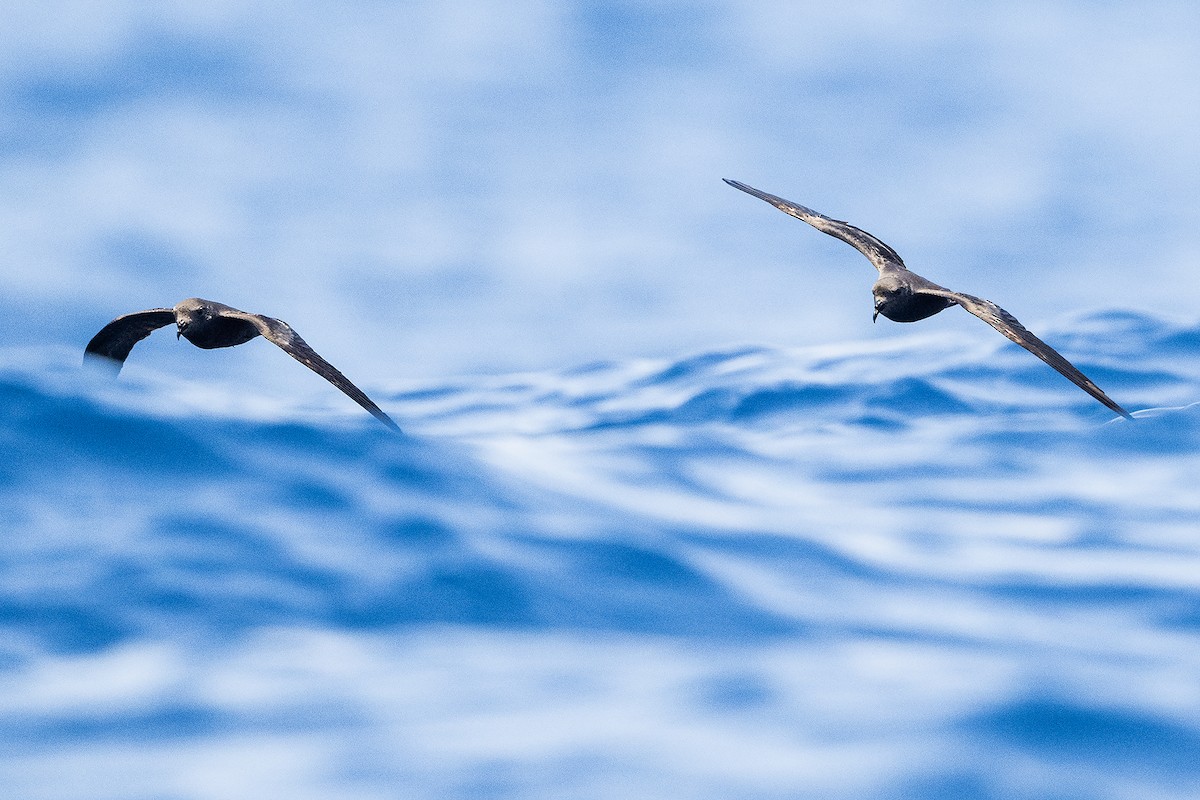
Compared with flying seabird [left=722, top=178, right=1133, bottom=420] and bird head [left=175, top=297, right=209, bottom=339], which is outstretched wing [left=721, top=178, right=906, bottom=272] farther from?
bird head [left=175, top=297, right=209, bottom=339]

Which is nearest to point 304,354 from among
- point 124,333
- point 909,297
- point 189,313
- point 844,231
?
point 189,313

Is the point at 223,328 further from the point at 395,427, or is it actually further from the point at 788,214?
the point at 788,214

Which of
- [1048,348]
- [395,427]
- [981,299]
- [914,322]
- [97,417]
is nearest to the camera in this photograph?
[395,427]

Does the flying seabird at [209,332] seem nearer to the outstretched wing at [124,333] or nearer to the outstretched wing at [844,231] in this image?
the outstretched wing at [124,333]

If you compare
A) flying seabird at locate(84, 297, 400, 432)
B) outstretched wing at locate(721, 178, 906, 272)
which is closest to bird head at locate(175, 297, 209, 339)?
flying seabird at locate(84, 297, 400, 432)

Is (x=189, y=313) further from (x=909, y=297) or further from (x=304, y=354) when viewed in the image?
(x=909, y=297)

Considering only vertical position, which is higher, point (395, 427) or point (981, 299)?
point (981, 299)

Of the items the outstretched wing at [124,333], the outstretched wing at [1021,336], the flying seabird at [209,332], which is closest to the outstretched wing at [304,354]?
the flying seabird at [209,332]

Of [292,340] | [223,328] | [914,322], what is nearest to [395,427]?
[292,340]
